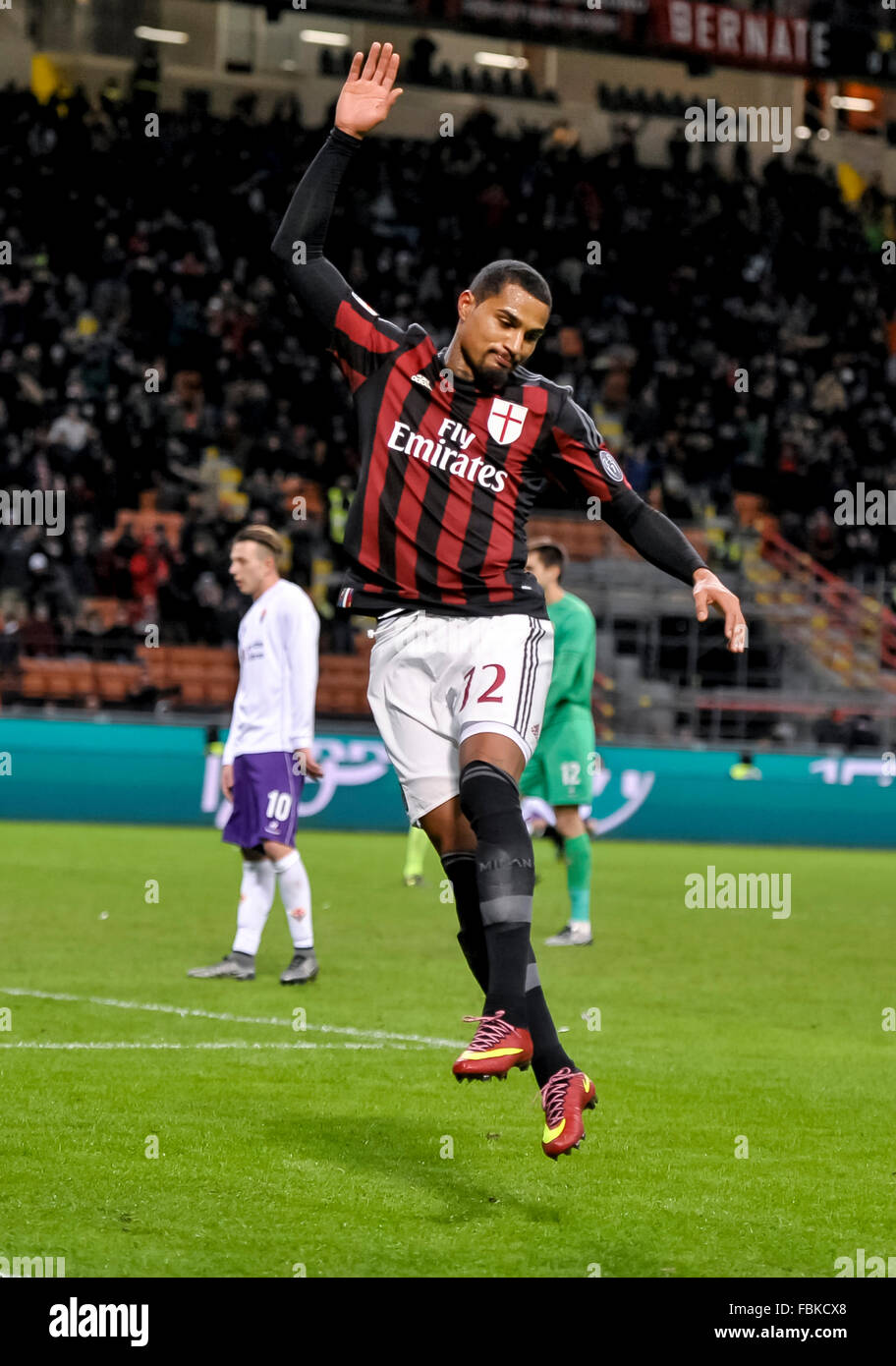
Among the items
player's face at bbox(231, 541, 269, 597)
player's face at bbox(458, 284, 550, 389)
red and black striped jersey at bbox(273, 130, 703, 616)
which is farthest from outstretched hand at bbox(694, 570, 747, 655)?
player's face at bbox(231, 541, 269, 597)

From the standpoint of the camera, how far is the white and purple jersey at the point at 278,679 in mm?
9305

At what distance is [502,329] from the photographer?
5.01 metres

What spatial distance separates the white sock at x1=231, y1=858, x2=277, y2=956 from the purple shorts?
0.15m

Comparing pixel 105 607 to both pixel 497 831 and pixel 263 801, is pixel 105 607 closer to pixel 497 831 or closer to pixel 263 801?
pixel 263 801

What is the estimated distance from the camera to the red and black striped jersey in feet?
16.9

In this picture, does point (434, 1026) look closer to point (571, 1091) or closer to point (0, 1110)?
point (0, 1110)

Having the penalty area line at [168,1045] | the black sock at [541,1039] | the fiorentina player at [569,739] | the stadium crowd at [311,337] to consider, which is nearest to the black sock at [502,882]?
the black sock at [541,1039]

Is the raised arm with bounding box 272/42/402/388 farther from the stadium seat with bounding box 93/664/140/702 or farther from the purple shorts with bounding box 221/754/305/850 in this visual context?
the stadium seat with bounding box 93/664/140/702

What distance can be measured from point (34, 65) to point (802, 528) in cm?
1459

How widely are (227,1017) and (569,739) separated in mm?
3815

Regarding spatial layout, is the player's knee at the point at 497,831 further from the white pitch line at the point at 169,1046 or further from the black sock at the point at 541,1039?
the white pitch line at the point at 169,1046

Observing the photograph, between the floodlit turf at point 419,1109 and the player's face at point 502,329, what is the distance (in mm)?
2297

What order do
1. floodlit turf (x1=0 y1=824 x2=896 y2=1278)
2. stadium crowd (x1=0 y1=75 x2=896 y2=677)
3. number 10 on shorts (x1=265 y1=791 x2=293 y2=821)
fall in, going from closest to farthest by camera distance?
1. floodlit turf (x1=0 y1=824 x2=896 y2=1278)
2. number 10 on shorts (x1=265 y1=791 x2=293 y2=821)
3. stadium crowd (x1=0 y1=75 x2=896 y2=677)

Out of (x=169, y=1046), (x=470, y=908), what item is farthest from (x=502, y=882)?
(x=169, y=1046)
